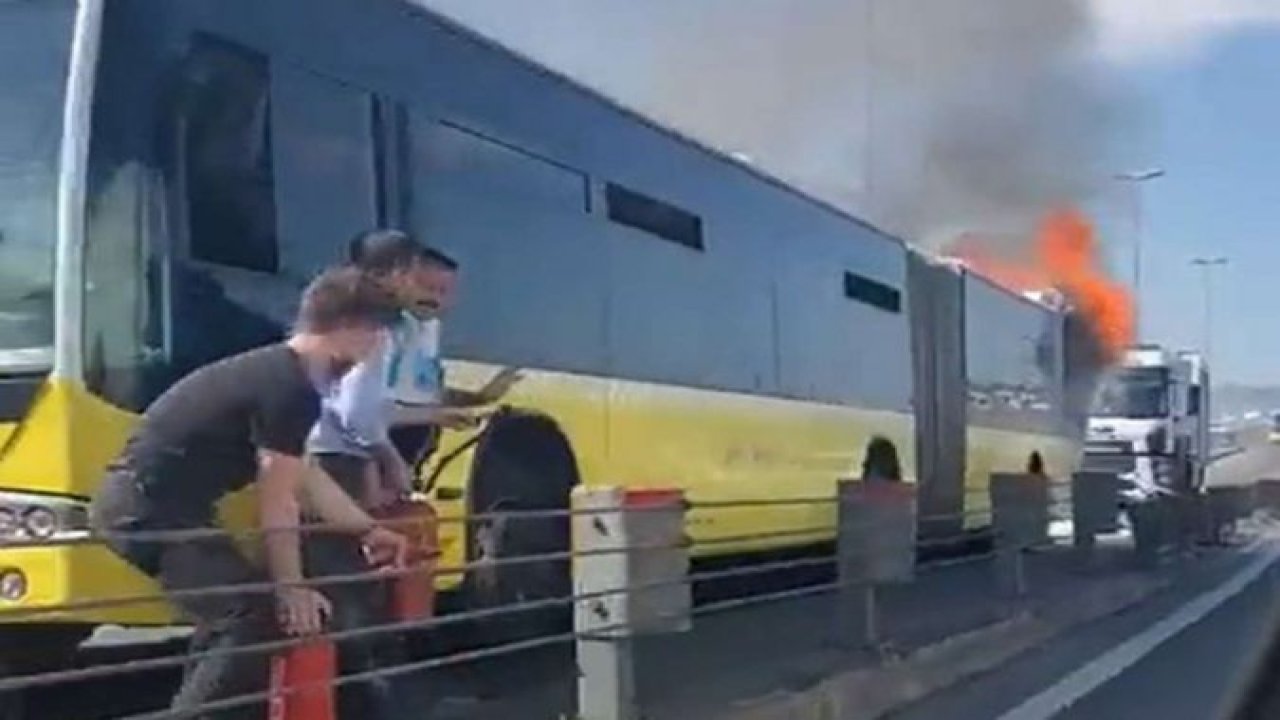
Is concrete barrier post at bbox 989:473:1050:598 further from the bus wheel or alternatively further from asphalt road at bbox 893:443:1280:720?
the bus wheel

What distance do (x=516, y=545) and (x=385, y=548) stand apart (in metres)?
2.61

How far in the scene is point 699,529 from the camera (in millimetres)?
14867

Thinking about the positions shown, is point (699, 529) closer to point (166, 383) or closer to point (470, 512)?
point (470, 512)

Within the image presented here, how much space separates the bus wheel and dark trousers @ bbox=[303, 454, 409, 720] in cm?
75

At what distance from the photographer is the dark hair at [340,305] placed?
6.72 metres

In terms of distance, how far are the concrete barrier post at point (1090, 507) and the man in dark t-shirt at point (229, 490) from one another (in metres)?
15.3

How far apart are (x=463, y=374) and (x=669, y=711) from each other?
2431mm

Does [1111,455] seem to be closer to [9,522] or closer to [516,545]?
[516,545]

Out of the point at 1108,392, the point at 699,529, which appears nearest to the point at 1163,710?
the point at 699,529

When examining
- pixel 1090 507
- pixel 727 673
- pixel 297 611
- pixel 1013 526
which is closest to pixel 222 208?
→ pixel 297 611

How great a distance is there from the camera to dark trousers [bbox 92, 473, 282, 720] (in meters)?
6.41

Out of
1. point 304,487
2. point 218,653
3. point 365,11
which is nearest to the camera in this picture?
point 218,653

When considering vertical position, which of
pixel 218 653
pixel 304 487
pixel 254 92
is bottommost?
pixel 218 653

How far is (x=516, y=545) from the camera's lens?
9984mm
